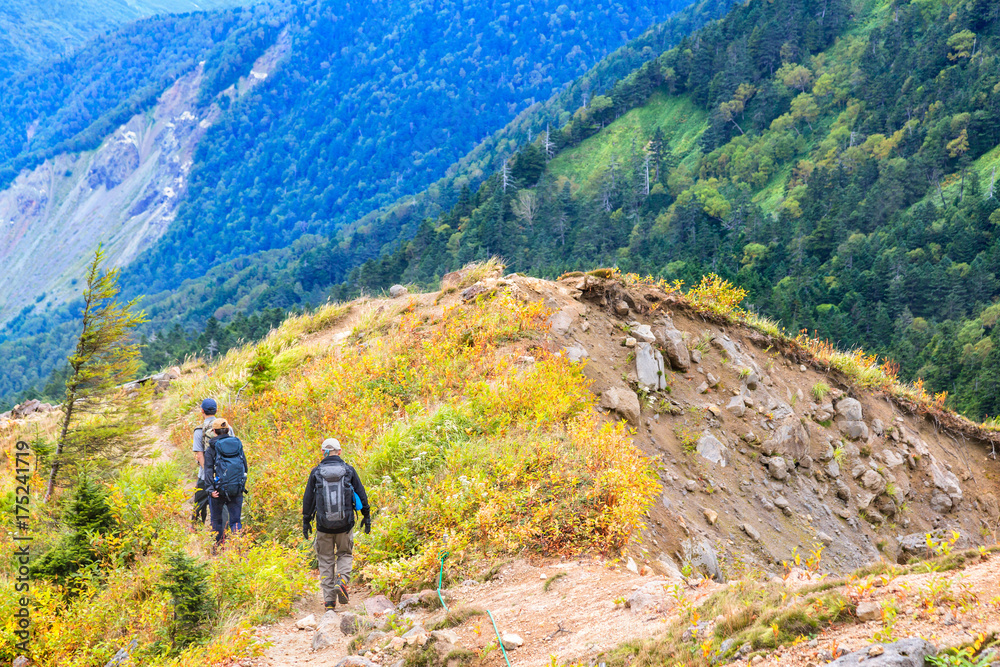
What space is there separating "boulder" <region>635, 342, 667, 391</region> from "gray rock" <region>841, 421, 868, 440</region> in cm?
348

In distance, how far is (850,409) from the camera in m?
10.4

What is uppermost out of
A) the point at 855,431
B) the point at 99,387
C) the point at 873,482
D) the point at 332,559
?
the point at 99,387

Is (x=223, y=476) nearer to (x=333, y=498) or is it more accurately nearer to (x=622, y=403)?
(x=333, y=498)

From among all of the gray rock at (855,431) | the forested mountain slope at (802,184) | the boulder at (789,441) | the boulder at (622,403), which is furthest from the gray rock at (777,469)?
the forested mountain slope at (802,184)

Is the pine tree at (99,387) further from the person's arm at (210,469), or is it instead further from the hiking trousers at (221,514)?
the hiking trousers at (221,514)

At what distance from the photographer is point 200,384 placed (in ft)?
37.5

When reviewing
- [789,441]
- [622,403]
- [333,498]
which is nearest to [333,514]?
[333,498]

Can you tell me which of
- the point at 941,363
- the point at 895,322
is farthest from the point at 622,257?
the point at 941,363

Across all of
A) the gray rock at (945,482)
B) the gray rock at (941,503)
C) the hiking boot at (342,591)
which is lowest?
the gray rock at (941,503)

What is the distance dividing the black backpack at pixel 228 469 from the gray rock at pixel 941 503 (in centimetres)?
1034

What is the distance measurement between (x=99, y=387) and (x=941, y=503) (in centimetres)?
1259

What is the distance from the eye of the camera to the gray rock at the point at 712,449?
27.6ft

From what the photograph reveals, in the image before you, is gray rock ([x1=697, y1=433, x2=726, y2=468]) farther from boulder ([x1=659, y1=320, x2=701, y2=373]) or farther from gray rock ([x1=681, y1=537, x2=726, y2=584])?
gray rock ([x1=681, y1=537, x2=726, y2=584])

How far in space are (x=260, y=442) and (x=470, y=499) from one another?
3.92 meters
